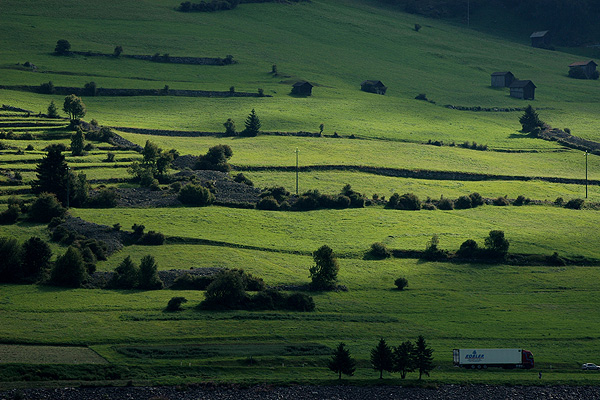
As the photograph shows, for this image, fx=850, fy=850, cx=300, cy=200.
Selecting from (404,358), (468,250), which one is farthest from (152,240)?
(404,358)

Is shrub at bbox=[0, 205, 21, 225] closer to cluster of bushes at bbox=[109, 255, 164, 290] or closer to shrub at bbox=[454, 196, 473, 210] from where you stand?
cluster of bushes at bbox=[109, 255, 164, 290]

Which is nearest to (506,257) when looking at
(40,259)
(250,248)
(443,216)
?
(443,216)

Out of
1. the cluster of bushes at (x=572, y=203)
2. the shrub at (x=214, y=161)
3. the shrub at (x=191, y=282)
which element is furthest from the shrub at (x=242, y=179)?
the cluster of bushes at (x=572, y=203)

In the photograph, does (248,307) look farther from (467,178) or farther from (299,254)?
(467,178)

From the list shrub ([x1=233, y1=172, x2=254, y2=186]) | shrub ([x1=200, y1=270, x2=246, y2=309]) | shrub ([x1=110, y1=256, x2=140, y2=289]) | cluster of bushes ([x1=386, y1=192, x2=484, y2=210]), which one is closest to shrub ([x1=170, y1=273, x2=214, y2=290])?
shrub ([x1=110, y1=256, x2=140, y2=289])

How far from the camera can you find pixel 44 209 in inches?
4614

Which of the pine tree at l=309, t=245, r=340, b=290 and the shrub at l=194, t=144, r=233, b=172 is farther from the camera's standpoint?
the shrub at l=194, t=144, r=233, b=172

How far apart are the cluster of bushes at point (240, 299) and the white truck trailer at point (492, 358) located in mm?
20361

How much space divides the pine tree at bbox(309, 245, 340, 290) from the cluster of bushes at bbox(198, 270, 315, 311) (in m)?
5.62

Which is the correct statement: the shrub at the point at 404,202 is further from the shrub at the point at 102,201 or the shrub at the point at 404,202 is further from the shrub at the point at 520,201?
the shrub at the point at 102,201

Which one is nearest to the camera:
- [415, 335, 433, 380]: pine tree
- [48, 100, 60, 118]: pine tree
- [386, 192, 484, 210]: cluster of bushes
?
[415, 335, 433, 380]: pine tree

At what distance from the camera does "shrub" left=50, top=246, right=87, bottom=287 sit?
9856cm

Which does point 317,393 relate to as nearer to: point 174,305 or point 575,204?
point 174,305

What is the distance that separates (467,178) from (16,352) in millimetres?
104197
